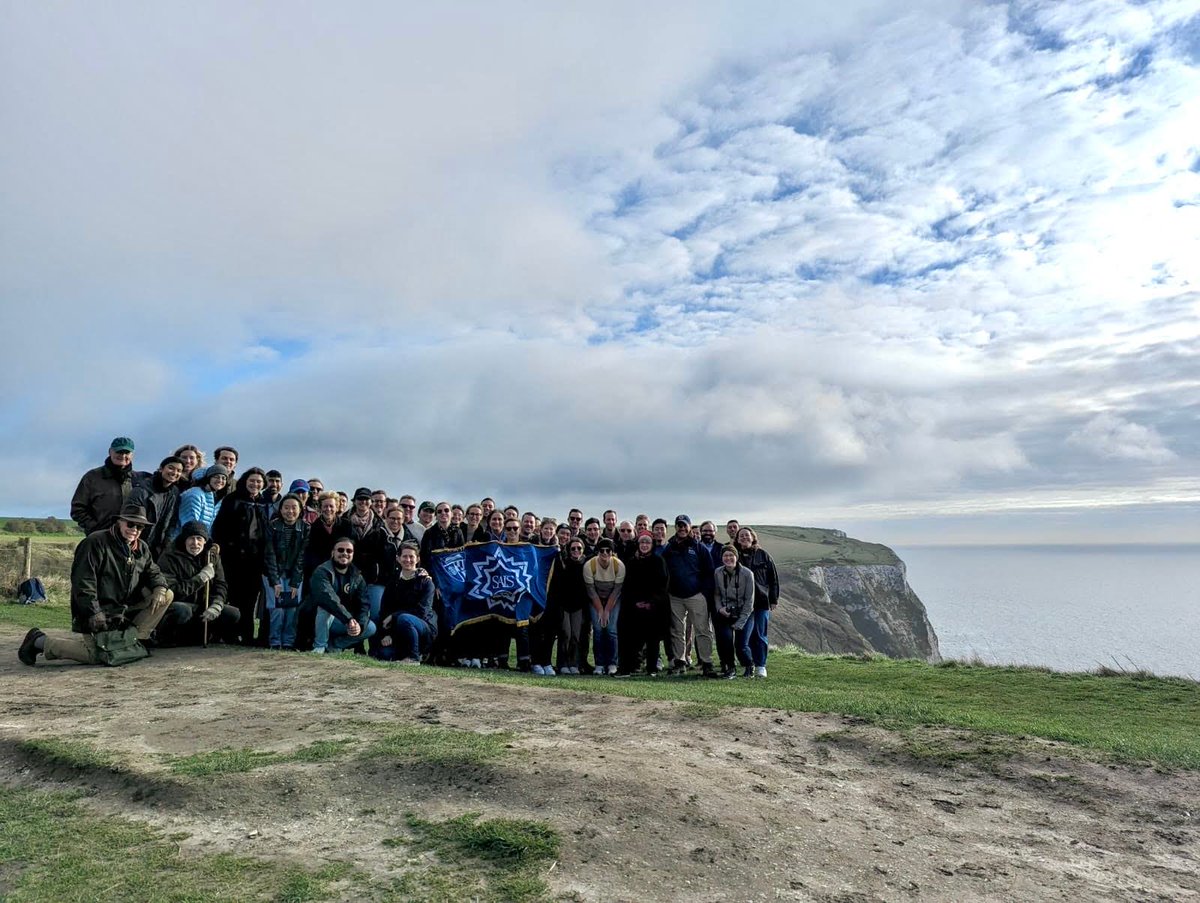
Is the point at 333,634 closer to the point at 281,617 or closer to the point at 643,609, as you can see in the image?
the point at 281,617

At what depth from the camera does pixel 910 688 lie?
12.0m

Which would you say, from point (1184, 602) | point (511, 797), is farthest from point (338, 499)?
point (1184, 602)

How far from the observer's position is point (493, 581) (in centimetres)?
1295

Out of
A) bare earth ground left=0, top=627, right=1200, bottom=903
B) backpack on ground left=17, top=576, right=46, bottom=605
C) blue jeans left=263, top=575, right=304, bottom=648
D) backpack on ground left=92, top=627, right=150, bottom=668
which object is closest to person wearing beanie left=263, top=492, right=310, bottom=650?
blue jeans left=263, top=575, right=304, bottom=648

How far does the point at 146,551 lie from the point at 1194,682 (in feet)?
52.0

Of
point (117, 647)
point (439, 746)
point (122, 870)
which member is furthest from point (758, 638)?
point (122, 870)

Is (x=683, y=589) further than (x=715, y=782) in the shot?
Result: Yes

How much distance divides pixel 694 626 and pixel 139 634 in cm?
828

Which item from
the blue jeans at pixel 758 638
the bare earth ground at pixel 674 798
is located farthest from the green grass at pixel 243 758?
the blue jeans at pixel 758 638

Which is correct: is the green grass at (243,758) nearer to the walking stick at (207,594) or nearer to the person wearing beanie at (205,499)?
the walking stick at (207,594)

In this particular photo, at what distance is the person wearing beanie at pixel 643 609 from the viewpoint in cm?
1316

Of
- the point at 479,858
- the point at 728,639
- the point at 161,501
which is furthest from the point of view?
the point at 728,639

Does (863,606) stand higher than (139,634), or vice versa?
(139,634)

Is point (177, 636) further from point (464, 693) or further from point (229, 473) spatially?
point (464, 693)
